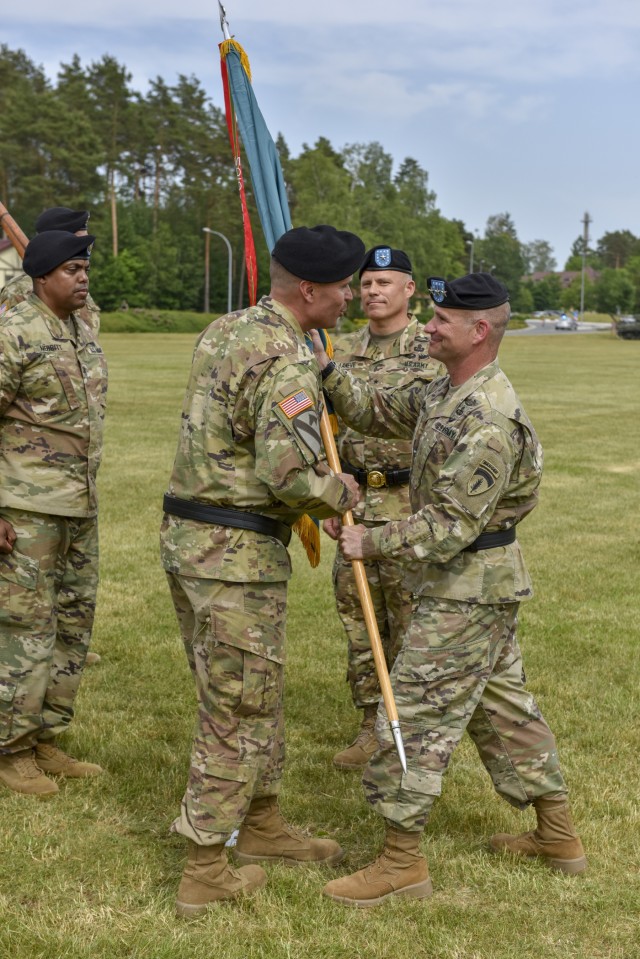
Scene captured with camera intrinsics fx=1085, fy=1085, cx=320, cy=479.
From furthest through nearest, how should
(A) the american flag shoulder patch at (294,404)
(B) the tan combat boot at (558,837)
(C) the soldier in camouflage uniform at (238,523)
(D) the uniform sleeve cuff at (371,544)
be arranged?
(B) the tan combat boot at (558,837), (D) the uniform sleeve cuff at (371,544), (C) the soldier in camouflage uniform at (238,523), (A) the american flag shoulder patch at (294,404)

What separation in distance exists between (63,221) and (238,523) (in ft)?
7.59

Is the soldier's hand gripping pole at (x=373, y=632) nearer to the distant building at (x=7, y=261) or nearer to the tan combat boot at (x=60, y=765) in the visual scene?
the tan combat boot at (x=60, y=765)

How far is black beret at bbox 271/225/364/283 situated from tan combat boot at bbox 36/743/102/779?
2.82 metres

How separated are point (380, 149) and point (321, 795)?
279 ft

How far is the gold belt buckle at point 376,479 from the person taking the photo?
224 inches

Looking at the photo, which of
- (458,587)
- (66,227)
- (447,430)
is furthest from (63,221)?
(458,587)

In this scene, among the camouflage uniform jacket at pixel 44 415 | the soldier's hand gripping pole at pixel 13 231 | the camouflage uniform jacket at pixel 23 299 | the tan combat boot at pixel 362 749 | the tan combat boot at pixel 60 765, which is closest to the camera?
the camouflage uniform jacket at pixel 44 415

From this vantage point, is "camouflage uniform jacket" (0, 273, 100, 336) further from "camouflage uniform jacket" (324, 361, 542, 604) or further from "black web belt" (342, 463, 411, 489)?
"camouflage uniform jacket" (324, 361, 542, 604)

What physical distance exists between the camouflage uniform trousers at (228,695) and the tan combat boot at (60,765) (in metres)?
1.45

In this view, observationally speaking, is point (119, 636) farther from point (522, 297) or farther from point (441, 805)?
point (522, 297)

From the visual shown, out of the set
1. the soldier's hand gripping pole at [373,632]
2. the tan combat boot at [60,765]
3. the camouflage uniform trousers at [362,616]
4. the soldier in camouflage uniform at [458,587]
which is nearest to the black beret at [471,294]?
the soldier in camouflage uniform at [458,587]

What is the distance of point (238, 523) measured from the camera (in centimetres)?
407

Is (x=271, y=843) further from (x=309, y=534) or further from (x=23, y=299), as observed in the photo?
(x=23, y=299)

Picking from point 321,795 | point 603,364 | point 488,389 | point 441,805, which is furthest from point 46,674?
point 603,364
